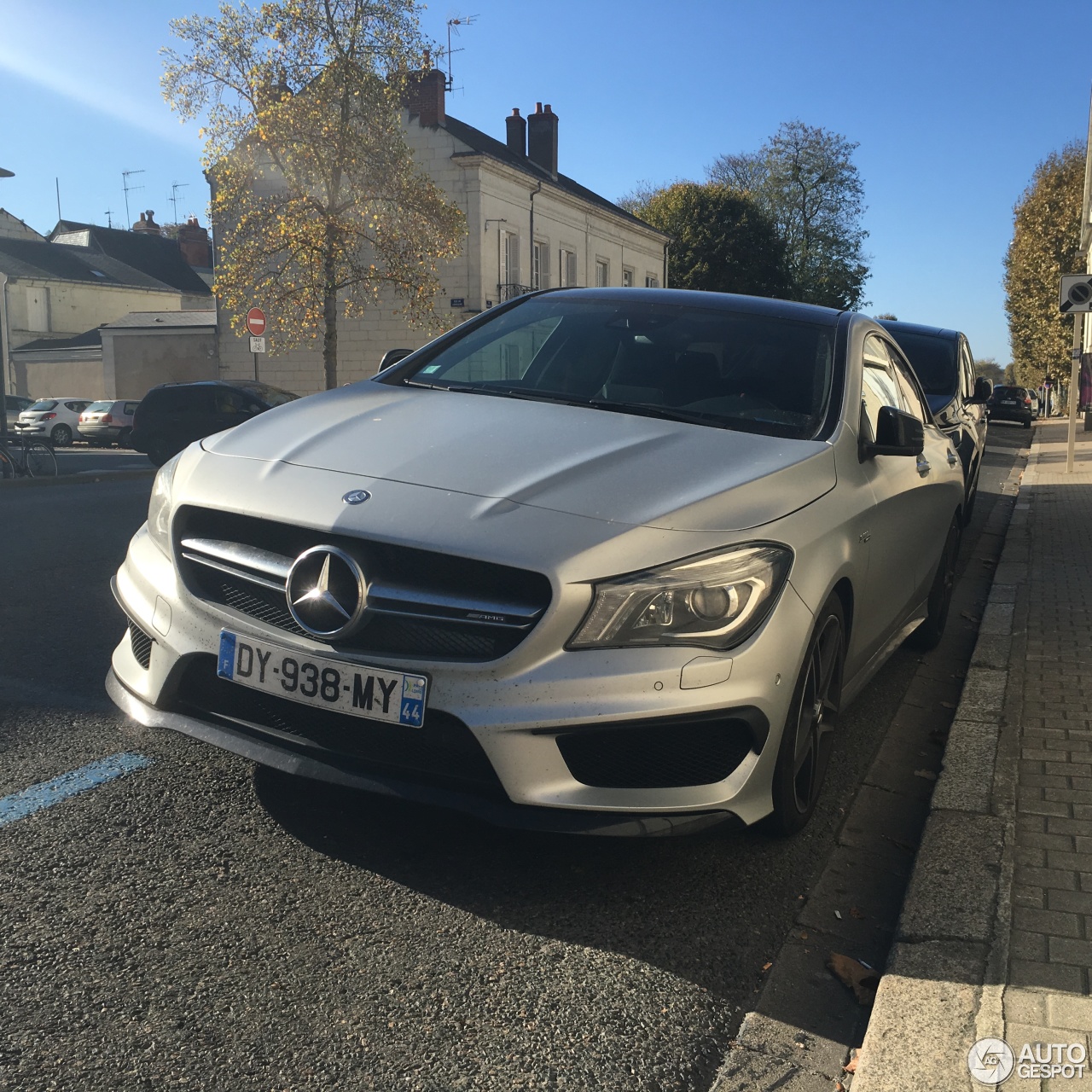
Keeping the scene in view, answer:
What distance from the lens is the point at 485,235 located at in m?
36.0

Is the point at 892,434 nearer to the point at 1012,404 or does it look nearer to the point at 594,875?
the point at 594,875

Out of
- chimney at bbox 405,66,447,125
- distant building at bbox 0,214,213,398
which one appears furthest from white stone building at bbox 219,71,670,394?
distant building at bbox 0,214,213,398

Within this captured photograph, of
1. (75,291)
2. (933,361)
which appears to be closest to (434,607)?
(933,361)

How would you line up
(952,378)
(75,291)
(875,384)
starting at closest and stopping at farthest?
(875,384) → (952,378) → (75,291)

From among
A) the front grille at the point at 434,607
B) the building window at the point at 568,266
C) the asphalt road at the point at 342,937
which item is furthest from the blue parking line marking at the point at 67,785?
the building window at the point at 568,266

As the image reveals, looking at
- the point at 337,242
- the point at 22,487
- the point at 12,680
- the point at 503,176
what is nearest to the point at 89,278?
the point at 503,176

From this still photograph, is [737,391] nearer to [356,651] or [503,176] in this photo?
[356,651]

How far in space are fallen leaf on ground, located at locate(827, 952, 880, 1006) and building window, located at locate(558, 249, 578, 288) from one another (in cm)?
4066

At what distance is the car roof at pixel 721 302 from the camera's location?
4488 millimetres

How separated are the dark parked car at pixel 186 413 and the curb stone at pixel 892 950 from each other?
17777 mm

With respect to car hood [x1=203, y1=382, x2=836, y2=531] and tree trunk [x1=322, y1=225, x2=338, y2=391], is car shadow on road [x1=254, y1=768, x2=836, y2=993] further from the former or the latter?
tree trunk [x1=322, y1=225, x2=338, y2=391]

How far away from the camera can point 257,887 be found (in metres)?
2.88

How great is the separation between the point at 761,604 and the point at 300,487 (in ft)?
4.06

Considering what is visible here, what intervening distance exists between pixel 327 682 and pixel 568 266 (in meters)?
41.8
